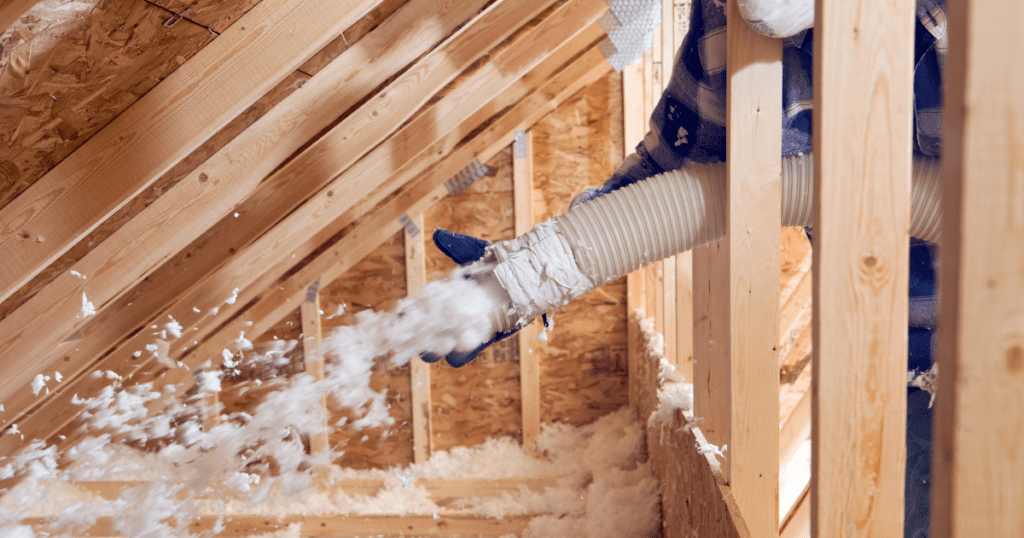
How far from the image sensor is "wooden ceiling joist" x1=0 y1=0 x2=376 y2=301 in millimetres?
1022

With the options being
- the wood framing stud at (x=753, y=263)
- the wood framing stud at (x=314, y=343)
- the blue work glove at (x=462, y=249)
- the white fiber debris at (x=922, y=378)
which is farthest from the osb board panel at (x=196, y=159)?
the wood framing stud at (x=314, y=343)

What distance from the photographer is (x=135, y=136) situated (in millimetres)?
1036

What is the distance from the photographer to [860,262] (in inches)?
25.2

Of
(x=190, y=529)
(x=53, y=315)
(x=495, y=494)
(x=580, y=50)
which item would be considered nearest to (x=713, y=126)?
(x=53, y=315)

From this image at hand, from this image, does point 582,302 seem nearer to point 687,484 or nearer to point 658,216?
point 687,484

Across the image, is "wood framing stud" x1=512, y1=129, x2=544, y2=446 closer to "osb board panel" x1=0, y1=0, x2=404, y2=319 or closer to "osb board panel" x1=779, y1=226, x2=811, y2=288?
"osb board panel" x1=779, y1=226, x2=811, y2=288

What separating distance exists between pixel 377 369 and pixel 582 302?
4.14ft

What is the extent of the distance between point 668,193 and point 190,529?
9.38 ft

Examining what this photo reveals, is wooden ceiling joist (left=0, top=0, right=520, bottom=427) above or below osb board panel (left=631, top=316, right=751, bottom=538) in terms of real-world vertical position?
above

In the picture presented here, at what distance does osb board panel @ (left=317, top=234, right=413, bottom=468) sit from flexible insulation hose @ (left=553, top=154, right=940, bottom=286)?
8.68 feet

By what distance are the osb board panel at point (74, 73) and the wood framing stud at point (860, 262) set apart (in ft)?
3.14

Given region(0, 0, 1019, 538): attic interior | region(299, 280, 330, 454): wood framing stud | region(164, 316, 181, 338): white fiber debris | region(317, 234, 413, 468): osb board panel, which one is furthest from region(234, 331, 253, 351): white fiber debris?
region(164, 316, 181, 338): white fiber debris

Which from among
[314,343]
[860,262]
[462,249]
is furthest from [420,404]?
[860,262]

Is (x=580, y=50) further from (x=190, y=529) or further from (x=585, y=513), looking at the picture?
(x=190, y=529)
